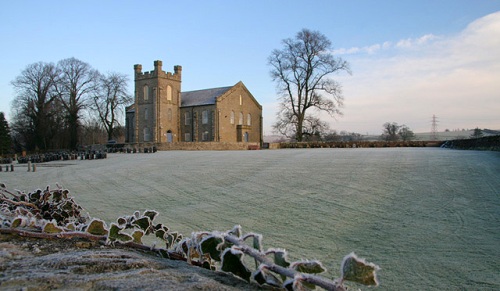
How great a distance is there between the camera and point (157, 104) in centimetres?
5416

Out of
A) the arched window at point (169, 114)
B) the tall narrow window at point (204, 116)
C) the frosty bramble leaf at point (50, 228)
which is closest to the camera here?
the frosty bramble leaf at point (50, 228)

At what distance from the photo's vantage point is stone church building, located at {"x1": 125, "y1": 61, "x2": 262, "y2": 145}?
5453 centimetres

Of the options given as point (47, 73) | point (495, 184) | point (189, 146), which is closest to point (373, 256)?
point (495, 184)

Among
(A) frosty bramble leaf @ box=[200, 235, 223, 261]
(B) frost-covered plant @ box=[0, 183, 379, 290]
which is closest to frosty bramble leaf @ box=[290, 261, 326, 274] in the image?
(B) frost-covered plant @ box=[0, 183, 379, 290]

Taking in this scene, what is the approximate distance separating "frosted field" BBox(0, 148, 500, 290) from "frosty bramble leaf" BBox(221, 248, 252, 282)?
3184 mm

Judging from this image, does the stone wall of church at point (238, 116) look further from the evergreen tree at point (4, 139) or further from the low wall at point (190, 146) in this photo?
the evergreen tree at point (4, 139)

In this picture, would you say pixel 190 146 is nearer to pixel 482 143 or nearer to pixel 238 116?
pixel 238 116

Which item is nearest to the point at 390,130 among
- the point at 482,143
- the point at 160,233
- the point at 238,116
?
the point at 238,116

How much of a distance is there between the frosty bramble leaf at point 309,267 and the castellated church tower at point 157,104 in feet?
181

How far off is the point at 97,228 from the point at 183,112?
5786cm

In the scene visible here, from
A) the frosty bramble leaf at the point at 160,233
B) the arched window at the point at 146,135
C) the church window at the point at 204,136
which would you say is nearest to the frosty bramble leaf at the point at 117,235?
the frosty bramble leaf at the point at 160,233

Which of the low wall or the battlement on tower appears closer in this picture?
the low wall

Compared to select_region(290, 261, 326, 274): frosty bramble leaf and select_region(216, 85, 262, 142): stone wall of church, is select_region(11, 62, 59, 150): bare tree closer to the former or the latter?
select_region(216, 85, 262, 142): stone wall of church

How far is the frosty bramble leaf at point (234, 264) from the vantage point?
1.02 metres
